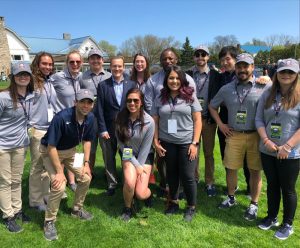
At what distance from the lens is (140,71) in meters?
4.95

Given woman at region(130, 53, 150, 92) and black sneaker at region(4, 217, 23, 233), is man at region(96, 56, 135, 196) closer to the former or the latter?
woman at region(130, 53, 150, 92)

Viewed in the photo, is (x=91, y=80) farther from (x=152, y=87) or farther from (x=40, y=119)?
(x=40, y=119)

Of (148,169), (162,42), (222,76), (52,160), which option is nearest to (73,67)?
(52,160)

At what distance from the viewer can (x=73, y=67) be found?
4.78 meters

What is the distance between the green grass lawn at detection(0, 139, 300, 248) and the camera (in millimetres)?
3715

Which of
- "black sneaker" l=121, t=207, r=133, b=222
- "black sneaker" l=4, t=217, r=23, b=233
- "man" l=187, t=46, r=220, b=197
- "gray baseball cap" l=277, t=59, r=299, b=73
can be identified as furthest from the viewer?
"man" l=187, t=46, r=220, b=197

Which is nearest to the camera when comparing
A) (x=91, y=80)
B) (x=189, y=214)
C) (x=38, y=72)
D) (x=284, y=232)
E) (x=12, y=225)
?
(x=284, y=232)

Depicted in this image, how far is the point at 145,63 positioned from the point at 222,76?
1.25 meters

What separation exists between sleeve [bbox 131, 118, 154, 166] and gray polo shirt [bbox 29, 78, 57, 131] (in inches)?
53.5

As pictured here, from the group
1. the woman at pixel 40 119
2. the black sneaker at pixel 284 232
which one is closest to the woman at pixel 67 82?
the woman at pixel 40 119

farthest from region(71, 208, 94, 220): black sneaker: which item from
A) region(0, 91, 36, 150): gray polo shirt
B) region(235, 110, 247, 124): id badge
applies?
region(235, 110, 247, 124): id badge

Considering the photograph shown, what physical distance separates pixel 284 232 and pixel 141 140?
7.20ft

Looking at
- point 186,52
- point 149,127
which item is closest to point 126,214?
point 149,127

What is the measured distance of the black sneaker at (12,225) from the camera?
393 cm
